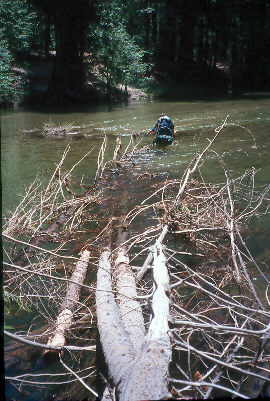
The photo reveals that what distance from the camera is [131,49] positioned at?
2586 centimetres

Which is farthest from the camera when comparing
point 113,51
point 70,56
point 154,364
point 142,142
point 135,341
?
point 70,56

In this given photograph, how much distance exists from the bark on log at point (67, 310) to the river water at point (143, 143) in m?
1.87

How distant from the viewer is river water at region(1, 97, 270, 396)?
819 cm

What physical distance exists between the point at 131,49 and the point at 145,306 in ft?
84.5

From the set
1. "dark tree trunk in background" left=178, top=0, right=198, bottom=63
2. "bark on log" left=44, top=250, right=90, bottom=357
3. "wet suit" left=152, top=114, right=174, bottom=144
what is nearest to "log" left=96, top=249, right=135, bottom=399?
"bark on log" left=44, top=250, right=90, bottom=357

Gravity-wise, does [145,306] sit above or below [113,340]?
below

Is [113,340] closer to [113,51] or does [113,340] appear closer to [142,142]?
[142,142]

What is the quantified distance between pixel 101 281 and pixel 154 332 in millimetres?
1500

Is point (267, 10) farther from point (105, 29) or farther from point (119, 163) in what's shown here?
point (119, 163)

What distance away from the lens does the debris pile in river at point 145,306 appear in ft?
7.26

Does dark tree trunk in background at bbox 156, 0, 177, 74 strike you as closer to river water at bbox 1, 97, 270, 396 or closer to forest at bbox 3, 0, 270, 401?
forest at bbox 3, 0, 270, 401

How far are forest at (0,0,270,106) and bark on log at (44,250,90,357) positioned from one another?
1244cm

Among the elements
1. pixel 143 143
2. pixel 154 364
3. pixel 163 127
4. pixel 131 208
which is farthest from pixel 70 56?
pixel 154 364

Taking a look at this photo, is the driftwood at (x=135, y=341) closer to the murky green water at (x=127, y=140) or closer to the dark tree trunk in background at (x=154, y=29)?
the murky green water at (x=127, y=140)
